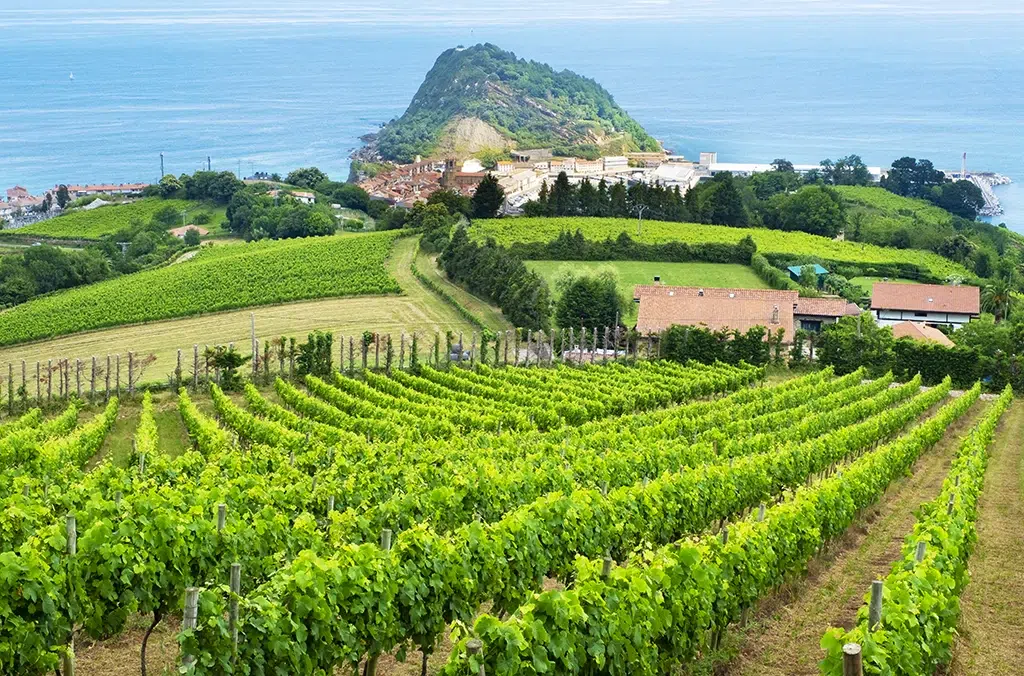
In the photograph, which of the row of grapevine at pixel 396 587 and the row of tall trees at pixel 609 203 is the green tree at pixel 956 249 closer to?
the row of tall trees at pixel 609 203

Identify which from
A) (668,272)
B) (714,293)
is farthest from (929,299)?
(668,272)

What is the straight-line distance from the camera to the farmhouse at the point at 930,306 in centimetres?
5709

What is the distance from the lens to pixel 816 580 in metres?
17.1

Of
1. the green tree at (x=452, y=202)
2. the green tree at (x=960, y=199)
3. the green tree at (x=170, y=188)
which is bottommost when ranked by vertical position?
the green tree at (x=452, y=202)

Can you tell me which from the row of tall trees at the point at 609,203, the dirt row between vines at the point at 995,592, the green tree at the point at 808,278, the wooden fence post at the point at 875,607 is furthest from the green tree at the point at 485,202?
the wooden fence post at the point at 875,607

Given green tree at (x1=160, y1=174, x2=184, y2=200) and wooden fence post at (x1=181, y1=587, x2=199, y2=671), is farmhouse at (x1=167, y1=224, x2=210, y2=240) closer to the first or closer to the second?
green tree at (x1=160, y1=174, x2=184, y2=200)

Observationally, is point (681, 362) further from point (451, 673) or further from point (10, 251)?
point (10, 251)

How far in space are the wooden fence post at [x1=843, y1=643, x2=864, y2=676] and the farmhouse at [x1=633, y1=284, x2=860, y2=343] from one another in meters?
37.3

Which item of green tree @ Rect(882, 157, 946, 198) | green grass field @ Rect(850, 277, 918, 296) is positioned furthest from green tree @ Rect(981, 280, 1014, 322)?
green tree @ Rect(882, 157, 946, 198)

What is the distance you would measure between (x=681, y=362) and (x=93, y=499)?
3378 centimetres

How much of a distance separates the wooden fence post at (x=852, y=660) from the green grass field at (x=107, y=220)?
87.3 meters

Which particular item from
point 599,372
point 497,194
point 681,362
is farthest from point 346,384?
point 497,194

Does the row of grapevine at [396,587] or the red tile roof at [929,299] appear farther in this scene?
the red tile roof at [929,299]

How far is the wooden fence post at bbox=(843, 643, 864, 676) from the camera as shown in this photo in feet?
30.2
